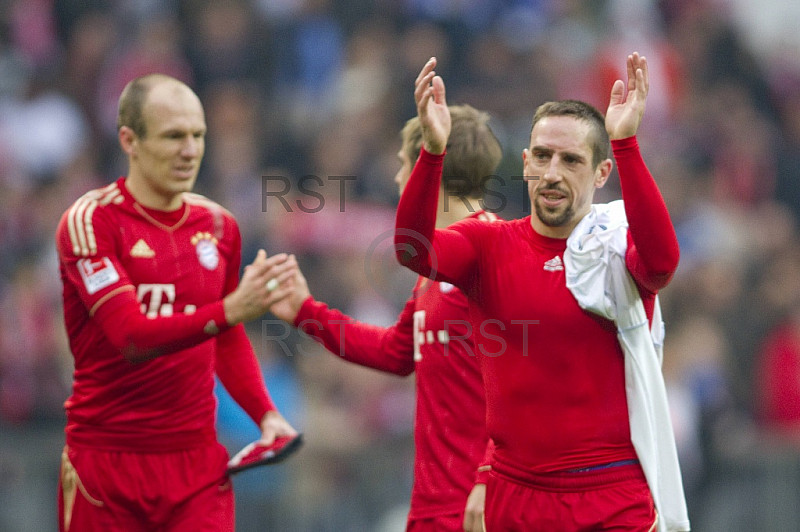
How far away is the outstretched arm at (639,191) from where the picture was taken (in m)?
4.21

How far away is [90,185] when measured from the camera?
10367 millimetres

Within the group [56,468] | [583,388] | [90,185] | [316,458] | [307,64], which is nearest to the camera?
[583,388]

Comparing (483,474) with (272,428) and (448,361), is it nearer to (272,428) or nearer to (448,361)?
(448,361)

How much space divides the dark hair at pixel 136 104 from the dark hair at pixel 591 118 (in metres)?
1.90

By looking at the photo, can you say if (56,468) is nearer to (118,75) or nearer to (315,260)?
(315,260)

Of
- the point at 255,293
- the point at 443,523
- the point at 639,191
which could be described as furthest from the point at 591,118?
the point at 443,523

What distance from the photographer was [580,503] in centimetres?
443

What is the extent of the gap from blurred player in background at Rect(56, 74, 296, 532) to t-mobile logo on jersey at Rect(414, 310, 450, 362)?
0.61 m

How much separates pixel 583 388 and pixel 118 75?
25.5 feet

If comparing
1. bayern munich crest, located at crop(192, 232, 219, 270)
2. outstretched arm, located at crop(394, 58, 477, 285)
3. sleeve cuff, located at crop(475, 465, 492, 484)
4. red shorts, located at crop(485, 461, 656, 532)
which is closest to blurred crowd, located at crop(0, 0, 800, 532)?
bayern munich crest, located at crop(192, 232, 219, 270)

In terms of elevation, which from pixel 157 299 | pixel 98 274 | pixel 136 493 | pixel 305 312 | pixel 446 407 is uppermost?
pixel 98 274

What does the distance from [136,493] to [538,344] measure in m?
1.91

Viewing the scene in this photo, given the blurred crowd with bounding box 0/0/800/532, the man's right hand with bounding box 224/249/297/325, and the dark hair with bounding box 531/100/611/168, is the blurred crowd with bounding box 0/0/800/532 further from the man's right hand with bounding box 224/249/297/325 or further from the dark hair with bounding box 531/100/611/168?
the dark hair with bounding box 531/100/611/168

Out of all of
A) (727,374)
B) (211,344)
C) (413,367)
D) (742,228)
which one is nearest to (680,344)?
(727,374)
